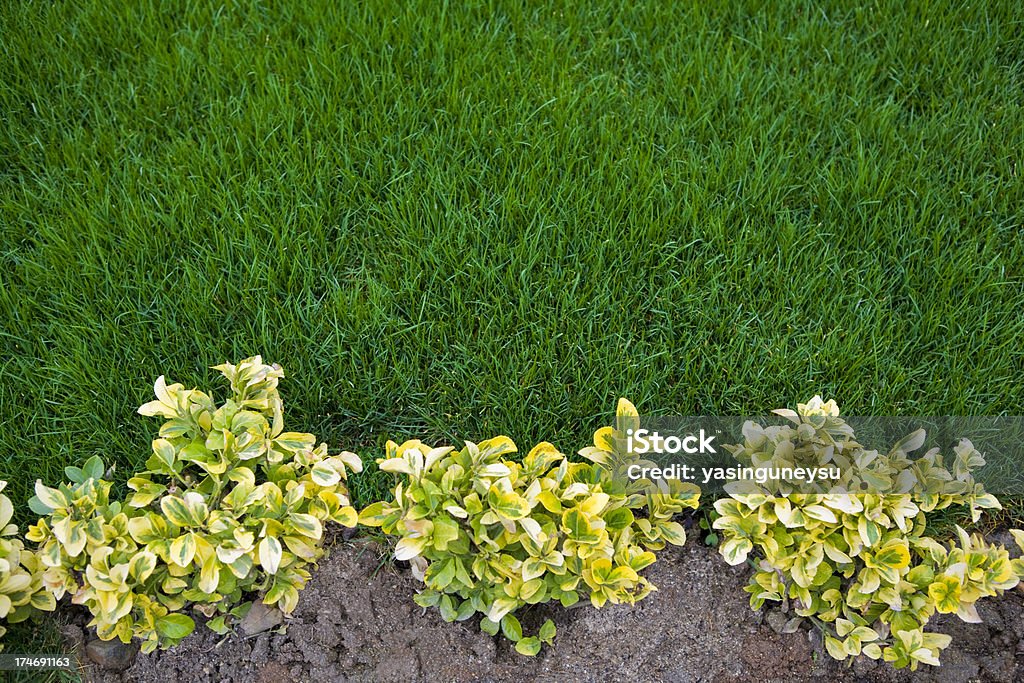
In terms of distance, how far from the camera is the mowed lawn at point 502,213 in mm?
2533

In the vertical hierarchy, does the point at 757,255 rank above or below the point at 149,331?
above

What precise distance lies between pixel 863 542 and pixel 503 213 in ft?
4.99

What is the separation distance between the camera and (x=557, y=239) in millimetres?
2748

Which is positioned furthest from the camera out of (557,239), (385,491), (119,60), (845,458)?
(119,60)

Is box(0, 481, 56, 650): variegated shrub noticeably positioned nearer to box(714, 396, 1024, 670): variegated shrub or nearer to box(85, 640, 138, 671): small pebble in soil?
box(85, 640, 138, 671): small pebble in soil

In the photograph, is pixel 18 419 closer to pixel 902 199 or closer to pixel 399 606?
pixel 399 606

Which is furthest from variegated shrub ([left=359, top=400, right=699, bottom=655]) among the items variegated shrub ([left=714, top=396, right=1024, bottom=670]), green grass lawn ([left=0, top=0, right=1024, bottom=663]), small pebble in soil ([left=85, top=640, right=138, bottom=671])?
small pebble in soil ([left=85, top=640, right=138, bottom=671])

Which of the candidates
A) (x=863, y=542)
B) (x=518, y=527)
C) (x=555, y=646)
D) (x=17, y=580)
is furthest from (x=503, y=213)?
(x=17, y=580)

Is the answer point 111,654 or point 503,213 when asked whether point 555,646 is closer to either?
point 111,654

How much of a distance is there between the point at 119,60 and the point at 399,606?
2.33 meters

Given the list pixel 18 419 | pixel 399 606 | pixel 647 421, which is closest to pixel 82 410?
pixel 18 419

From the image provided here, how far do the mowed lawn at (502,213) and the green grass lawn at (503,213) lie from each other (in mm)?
11

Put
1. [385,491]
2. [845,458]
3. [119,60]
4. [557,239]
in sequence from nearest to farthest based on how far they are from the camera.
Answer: [845,458] < [385,491] < [557,239] < [119,60]

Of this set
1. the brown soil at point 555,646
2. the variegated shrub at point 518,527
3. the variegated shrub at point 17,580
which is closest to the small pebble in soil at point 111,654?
the brown soil at point 555,646
